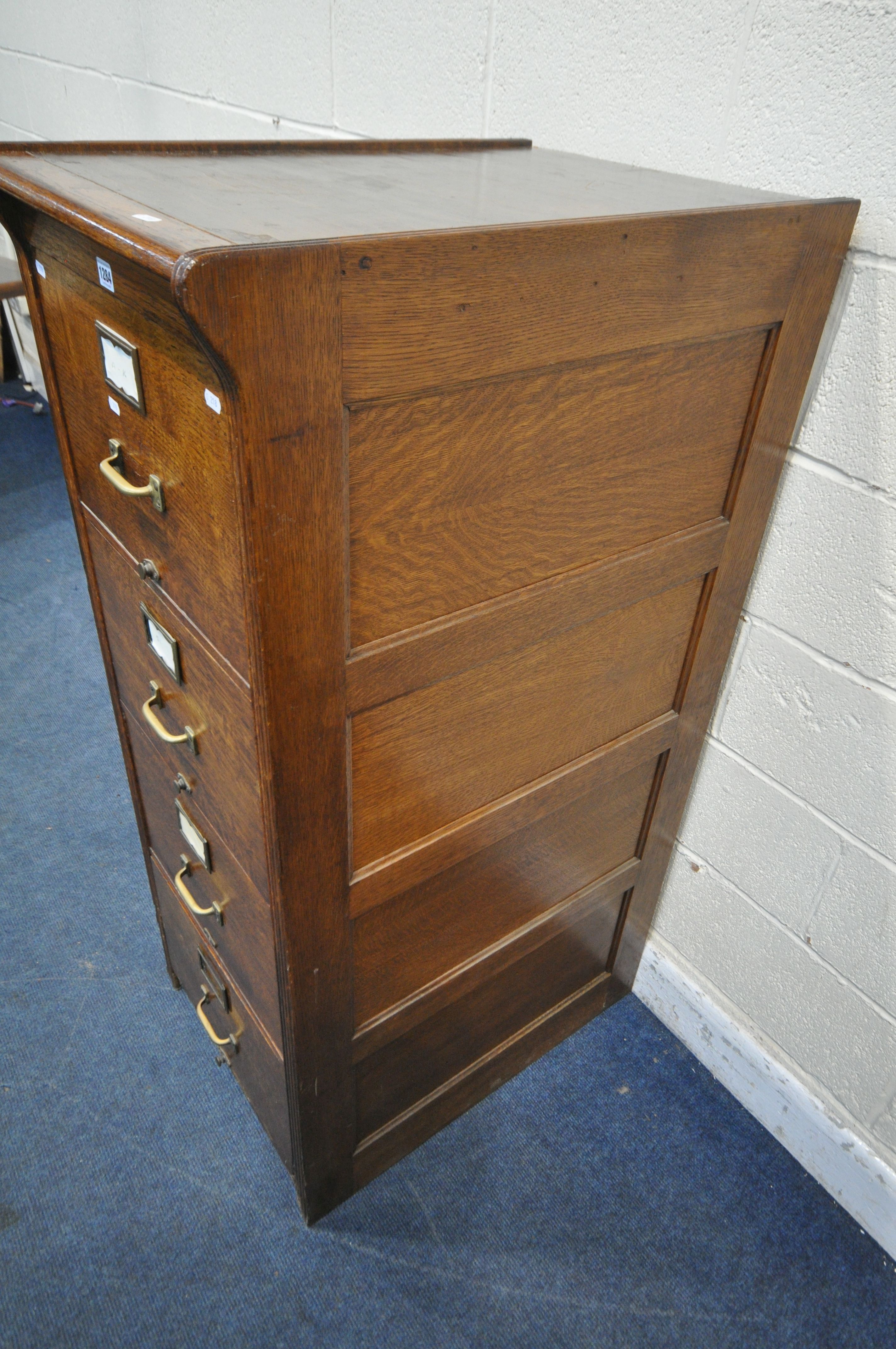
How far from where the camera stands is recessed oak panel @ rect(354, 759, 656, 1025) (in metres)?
0.94

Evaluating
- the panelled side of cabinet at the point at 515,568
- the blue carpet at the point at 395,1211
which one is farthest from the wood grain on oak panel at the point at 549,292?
the blue carpet at the point at 395,1211

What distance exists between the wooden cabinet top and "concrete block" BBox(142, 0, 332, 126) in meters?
0.57

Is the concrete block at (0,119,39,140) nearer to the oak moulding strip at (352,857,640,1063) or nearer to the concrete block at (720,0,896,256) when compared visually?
the concrete block at (720,0,896,256)

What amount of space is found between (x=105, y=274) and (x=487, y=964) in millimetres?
876

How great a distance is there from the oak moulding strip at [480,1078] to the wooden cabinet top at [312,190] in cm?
108

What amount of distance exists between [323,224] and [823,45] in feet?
1.86

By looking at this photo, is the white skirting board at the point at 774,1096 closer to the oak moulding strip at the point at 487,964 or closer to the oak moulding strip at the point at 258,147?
the oak moulding strip at the point at 487,964

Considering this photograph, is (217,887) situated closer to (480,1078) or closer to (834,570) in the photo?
(480,1078)

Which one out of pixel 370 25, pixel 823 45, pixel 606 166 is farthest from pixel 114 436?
pixel 370 25

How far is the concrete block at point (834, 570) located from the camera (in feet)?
3.02

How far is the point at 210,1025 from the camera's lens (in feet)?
3.89

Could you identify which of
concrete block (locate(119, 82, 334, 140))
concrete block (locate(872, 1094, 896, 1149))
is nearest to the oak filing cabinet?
concrete block (locate(872, 1094, 896, 1149))

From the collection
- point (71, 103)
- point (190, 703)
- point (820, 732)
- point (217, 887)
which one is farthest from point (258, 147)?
point (71, 103)

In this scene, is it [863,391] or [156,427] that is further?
[863,391]
